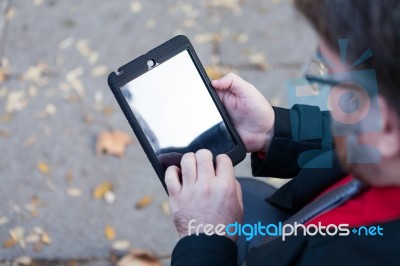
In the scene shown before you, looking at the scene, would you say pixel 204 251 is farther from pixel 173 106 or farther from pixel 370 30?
pixel 370 30

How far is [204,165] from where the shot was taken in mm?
1368

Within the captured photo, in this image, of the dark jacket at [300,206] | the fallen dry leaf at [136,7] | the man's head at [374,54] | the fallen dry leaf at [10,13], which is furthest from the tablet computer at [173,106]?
the fallen dry leaf at [10,13]

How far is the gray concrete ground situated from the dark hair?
1.05 metres

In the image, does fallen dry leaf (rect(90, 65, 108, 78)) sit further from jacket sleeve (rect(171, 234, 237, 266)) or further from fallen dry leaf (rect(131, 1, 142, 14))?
jacket sleeve (rect(171, 234, 237, 266))

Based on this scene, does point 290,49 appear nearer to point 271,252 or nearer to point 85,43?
point 85,43

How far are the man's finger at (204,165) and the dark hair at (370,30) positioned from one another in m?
0.52

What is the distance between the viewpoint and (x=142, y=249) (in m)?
2.29

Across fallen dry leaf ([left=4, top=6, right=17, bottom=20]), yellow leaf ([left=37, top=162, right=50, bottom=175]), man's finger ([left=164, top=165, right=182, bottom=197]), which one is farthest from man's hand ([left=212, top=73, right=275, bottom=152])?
fallen dry leaf ([left=4, top=6, right=17, bottom=20])

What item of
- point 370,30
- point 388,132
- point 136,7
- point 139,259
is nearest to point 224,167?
point 388,132

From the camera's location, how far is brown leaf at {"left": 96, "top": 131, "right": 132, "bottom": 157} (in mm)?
2578

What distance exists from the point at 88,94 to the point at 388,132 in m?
2.07

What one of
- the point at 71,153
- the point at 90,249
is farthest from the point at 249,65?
the point at 90,249

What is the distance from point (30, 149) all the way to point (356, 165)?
74.8 inches

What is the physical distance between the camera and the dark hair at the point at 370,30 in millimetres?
860
